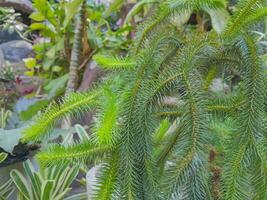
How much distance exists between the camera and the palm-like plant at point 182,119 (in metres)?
0.51

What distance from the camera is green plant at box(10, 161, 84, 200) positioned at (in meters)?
1.19

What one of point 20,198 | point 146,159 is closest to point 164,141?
point 146,159

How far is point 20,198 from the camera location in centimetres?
125

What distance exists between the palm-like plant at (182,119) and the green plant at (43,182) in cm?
65

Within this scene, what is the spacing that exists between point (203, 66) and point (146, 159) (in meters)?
0.15

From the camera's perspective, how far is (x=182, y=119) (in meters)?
0.54

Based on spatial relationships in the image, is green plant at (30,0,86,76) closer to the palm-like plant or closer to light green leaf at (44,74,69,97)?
light green leaf at (44,74,69,97)

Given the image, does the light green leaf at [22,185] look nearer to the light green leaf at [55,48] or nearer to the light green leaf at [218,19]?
the light green leaf at [218,19]

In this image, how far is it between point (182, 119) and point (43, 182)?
74cm

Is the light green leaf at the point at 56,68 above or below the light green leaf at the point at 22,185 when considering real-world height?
below

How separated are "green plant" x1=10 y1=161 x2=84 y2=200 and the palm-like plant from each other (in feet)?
2.14

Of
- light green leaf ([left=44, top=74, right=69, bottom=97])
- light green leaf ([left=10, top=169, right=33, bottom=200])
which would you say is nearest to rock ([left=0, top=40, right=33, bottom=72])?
light green leaf ([left=44, top=74, right=69, bottom=97])

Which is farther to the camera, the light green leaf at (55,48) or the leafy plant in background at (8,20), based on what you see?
the leafy plant in background at (8,20)

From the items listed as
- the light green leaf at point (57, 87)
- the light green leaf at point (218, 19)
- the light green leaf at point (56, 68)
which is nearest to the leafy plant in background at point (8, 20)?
the light green leaf at point (56, 68)
